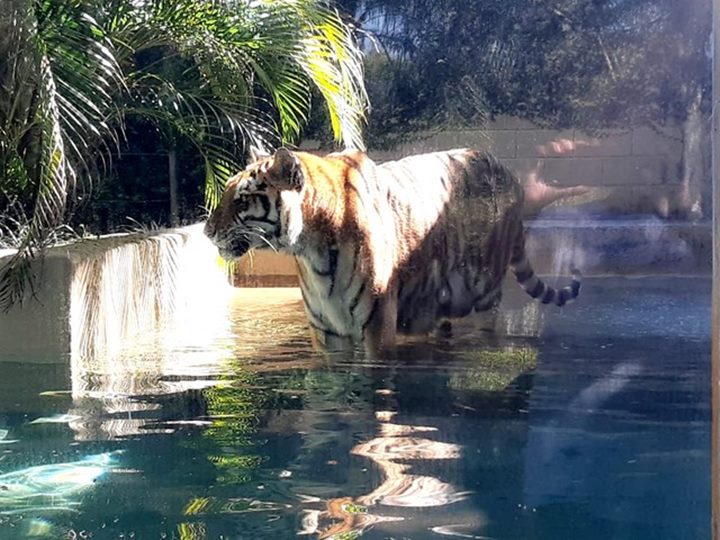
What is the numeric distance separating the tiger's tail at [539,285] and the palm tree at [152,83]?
1.42 metres

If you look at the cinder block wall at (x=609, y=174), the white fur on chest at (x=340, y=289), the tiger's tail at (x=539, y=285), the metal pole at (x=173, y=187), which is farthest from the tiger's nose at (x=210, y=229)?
the tiger's tail at (x=539, y=285)

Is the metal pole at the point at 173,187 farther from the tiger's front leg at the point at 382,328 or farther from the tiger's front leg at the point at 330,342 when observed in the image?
the tiger's front leg at the point at 382,328

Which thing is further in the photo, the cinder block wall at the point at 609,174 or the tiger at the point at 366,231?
the cinder block wall at the point at 609,174

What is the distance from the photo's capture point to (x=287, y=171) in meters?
6.21

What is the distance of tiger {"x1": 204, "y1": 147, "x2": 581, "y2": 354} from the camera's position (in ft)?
20.2

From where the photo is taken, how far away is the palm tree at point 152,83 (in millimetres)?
5758

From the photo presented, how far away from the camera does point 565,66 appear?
685cm

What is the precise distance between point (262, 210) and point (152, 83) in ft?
5.60

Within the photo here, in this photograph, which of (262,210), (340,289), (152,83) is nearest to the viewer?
(340,289)

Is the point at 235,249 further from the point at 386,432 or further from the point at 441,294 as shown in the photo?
the point at 386,432

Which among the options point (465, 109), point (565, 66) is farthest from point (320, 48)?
point (565, 66)

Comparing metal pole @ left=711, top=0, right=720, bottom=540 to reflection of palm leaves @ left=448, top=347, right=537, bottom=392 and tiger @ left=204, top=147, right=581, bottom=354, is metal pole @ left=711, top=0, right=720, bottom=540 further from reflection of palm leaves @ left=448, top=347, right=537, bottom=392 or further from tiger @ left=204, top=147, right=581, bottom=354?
tiger @ left=204, top=147, right=581, bottom=354

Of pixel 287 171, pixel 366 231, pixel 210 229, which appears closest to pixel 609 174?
pixel 366 231

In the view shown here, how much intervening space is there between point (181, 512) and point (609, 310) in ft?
14.1
